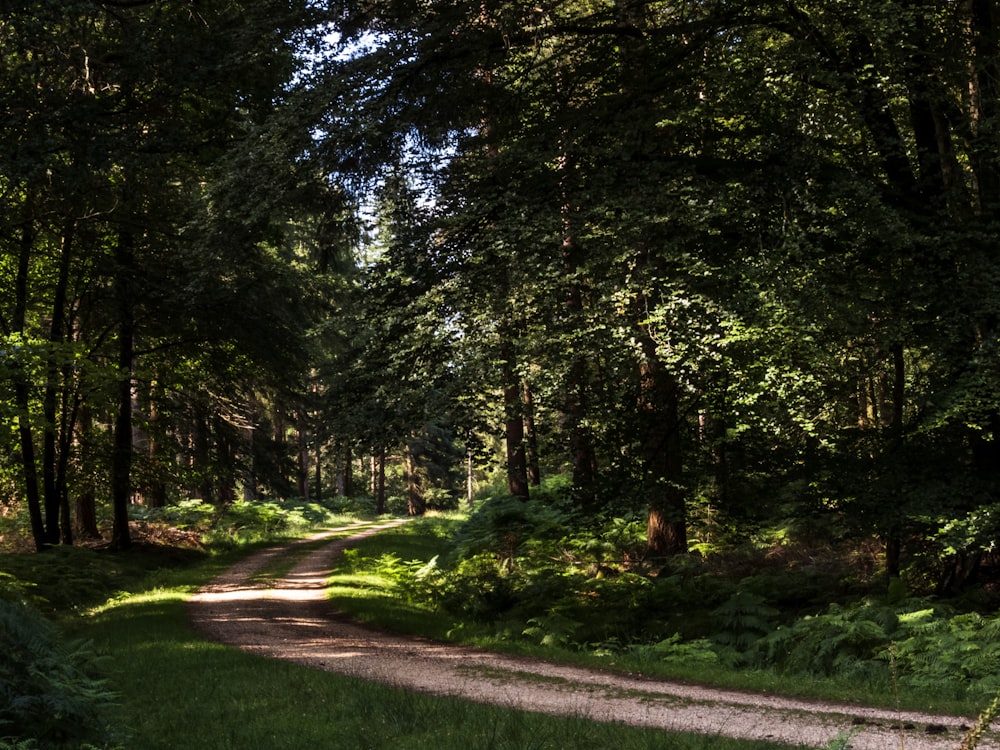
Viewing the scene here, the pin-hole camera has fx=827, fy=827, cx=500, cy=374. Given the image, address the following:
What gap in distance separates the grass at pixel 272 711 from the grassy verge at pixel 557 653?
2.53 metres

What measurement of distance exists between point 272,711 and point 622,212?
22.2 ft

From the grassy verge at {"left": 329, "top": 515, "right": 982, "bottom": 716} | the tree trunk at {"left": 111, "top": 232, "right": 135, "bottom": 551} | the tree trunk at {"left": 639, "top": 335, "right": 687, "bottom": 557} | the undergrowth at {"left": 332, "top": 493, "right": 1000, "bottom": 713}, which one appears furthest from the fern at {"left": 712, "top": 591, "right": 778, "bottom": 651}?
the tree trunk at {"left": 111, "top": 232, "right": 135, "bottom": 551}

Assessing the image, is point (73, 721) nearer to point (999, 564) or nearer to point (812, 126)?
point (812, 126)

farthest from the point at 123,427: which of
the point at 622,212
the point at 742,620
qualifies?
the point at 742,620

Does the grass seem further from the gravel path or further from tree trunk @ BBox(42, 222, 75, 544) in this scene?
tree trunk @ BBox(42, 222, 75, 544)

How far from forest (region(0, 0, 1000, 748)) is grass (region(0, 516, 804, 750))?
3410mm

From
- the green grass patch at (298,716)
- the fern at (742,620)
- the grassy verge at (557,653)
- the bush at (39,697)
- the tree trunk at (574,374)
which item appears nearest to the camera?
the bush at (39,697)

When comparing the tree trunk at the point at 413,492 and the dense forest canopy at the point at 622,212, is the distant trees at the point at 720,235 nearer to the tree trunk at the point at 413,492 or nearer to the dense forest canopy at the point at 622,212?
the dense forest canopy at the point at 622,212

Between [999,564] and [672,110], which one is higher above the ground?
[672,110]

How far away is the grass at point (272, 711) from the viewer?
20.1ft

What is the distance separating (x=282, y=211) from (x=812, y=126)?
720 centimetres

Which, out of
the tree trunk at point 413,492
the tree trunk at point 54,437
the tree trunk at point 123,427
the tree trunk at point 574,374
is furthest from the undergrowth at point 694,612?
the tree trunk at point 413,492

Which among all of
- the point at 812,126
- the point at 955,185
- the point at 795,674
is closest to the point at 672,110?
the point at 812,126

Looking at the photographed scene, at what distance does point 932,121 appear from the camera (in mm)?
12234
